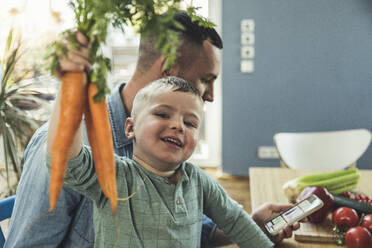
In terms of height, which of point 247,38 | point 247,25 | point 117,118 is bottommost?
point 117,118

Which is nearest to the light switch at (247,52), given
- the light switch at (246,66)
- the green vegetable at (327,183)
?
the light switch at (246,66)

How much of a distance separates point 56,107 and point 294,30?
3.23m

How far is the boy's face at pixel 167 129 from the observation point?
0.78 m

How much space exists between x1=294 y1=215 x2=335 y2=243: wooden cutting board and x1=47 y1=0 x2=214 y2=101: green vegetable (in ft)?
2.92

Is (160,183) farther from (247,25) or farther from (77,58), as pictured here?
(247,25)

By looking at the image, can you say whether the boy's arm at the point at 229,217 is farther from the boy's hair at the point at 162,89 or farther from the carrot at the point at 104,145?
the carrot at the point at 104,145

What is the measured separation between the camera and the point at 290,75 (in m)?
3.45

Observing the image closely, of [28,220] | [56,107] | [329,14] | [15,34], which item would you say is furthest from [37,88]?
[329,14]

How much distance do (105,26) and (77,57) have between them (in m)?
0.05

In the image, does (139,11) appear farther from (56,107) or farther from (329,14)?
(329,14)

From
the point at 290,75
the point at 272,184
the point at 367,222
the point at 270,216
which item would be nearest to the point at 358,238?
the point at 367,222

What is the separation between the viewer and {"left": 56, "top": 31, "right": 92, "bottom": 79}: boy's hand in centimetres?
40

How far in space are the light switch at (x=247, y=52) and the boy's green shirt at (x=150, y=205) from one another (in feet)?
8.93

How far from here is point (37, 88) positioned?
2.25 metres
